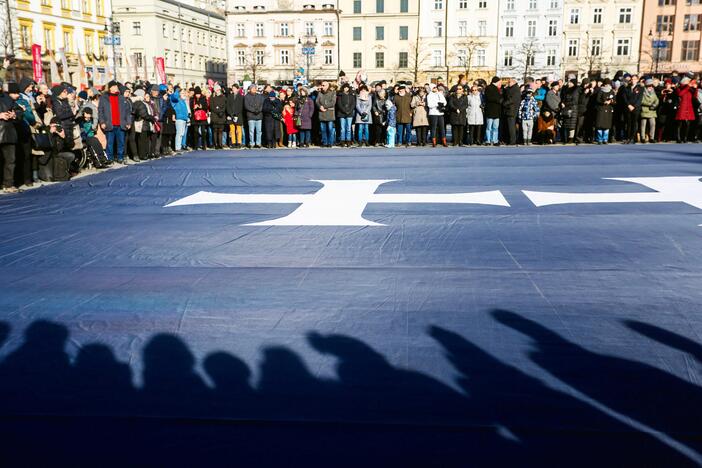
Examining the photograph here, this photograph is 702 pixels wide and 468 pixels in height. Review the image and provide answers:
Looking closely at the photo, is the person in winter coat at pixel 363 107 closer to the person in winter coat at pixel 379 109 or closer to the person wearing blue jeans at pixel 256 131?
the person in winter coat at pixel 379 109

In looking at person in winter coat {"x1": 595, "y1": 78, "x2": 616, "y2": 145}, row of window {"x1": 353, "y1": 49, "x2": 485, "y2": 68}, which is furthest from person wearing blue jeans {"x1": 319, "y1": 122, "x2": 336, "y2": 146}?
row of window {"x1": 353, "y1": 49, "x2": 485, "y2": 68}

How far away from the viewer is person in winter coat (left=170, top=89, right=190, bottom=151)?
19.2 metres

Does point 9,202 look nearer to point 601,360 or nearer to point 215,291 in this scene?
point 215,291

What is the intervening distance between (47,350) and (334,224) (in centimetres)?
467

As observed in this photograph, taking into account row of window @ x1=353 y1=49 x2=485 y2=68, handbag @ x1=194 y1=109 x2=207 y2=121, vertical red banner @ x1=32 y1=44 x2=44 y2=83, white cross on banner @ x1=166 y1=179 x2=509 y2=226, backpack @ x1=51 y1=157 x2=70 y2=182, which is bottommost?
white cross on banner @ x1=166 y1=179 x2=509 y2=226

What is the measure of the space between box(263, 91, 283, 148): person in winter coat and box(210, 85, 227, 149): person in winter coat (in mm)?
1193

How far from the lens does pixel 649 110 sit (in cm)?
1992

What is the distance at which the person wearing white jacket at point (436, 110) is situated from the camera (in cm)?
1958

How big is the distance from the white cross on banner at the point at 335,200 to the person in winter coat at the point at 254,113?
8.59 meters

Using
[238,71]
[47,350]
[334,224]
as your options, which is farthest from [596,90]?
[238,71]

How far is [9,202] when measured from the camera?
10.9 meters

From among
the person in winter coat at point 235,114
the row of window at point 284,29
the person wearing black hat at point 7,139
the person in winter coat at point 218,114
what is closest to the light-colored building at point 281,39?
the row of window at point 284,29

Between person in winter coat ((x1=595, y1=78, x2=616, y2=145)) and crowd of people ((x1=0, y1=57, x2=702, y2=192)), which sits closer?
person in winter coat ((x1=595, y1=78, x2=616, y2=145))

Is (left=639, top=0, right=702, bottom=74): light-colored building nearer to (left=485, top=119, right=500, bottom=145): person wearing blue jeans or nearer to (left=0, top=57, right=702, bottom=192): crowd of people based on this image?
(left=0, top=57, right=702, bottom=192): crowd of people
